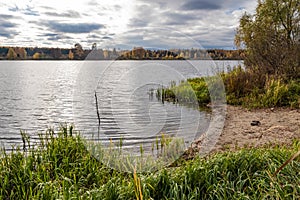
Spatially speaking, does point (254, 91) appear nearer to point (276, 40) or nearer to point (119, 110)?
point (276, 40)

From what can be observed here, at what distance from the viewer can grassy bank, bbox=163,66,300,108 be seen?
9.91m

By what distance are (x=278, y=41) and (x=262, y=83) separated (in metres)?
1.97

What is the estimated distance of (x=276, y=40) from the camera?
12062mm

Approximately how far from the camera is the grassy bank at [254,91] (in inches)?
390

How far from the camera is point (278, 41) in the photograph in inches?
473

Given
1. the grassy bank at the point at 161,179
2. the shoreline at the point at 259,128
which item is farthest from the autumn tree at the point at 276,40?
the grassy bank at the point at 161,179

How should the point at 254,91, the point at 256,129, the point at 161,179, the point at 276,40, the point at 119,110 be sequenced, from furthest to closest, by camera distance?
the point at 276,40
the point at 254,91
the point at 119,110
the point at 256,129
the point at 161,179

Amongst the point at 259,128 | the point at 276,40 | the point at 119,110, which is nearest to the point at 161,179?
the point at 259,128

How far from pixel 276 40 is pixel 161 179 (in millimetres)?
10530

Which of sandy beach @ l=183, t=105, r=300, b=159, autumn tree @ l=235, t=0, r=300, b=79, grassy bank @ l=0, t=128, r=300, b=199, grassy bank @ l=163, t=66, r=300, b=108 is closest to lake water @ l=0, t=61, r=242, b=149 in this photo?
sandy beach @ l=183, t=105, r=300, b=159

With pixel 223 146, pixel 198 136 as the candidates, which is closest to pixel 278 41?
pixel 198 136

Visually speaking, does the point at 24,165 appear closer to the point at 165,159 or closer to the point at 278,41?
the point at 165,159

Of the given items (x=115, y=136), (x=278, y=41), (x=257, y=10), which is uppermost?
(x=257, y=10)

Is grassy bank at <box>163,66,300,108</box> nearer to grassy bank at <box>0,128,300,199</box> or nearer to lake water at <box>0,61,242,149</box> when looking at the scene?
lake water at <box>0,61,242,149</box>
